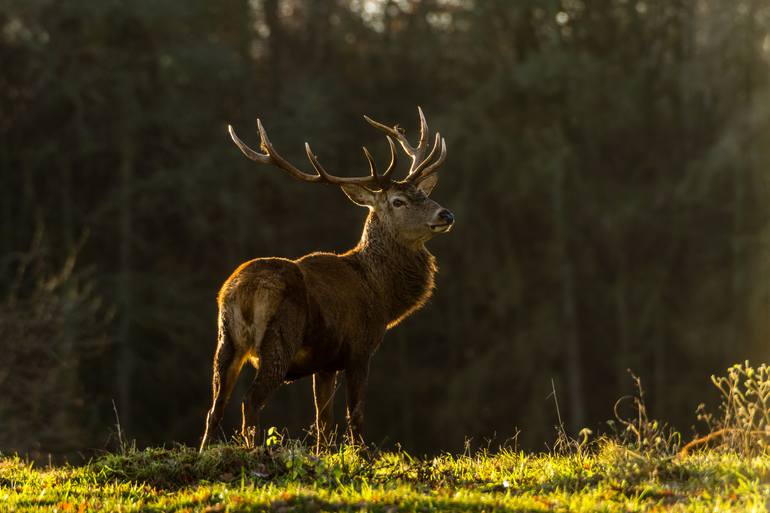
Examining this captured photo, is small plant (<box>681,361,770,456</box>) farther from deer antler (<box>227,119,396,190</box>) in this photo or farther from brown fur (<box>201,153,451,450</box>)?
deer antler (<box>227,119,396,190</box>)

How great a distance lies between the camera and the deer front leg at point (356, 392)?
868 centimetres

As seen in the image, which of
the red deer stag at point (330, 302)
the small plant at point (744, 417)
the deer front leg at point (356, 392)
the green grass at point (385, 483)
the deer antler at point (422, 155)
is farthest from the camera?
the deer antler at point (422, 155)

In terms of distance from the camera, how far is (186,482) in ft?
23.6

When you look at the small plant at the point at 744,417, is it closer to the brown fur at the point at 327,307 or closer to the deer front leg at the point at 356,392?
the deer front leg at the point at 356,392

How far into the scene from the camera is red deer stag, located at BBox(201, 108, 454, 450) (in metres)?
8.09

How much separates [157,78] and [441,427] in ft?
31.6

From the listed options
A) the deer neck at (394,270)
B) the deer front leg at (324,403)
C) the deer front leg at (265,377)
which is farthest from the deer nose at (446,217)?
the deer front leg at (265,377)

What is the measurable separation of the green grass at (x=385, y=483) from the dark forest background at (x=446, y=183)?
58.0 feet

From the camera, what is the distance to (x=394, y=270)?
9.83m

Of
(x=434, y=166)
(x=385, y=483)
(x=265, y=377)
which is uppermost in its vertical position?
(x=434, y=166)

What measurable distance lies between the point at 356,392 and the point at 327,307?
64 cm

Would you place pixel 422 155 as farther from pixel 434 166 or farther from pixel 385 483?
pixel 385 483

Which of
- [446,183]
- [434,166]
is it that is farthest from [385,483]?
[446,183]

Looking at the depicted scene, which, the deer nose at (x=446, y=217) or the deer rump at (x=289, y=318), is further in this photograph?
the deer nose at (x=446, y=217)
